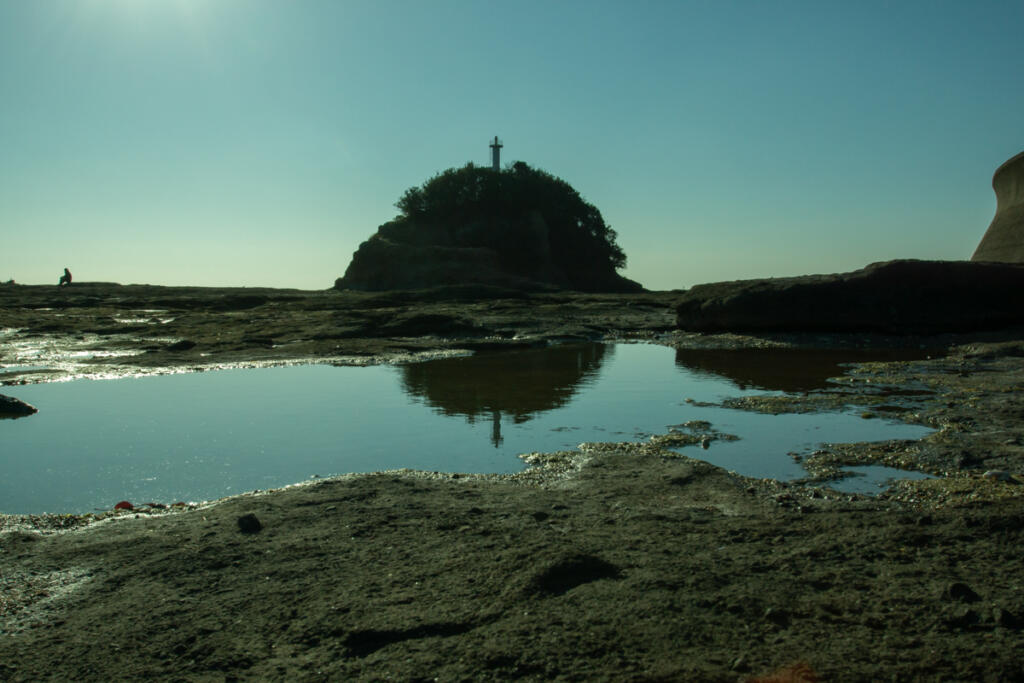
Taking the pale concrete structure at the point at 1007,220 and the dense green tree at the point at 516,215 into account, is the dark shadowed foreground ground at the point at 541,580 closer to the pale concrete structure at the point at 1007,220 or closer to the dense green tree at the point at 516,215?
the pale concrete structure at the point at 1007,220

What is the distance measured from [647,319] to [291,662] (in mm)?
12465

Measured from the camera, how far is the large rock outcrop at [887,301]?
961 centimetres

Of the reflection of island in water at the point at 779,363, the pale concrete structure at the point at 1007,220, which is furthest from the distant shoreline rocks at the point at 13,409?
the pale concrete structure at the point at 1007,220

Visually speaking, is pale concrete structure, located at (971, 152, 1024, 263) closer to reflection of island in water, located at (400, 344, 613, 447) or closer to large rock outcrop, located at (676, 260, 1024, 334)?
large rock outcrop, located at (676, 260, 1024, 334)

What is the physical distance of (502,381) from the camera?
23.1 feet

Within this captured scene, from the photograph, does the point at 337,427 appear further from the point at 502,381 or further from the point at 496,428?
the point at 502,381

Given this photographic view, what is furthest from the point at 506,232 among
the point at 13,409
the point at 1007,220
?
the point at 13,409

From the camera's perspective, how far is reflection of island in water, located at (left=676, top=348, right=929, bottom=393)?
6.68 m

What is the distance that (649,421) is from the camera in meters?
Answer: 5.02

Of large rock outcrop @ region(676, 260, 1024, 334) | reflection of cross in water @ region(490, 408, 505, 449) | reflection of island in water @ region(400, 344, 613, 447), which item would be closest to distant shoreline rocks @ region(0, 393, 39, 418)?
reflection of island in water @ region(400, 344, 613, 447)

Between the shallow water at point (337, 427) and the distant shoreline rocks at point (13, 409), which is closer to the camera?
the shallow water at point (337, 427)

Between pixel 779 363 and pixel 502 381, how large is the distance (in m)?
3.18

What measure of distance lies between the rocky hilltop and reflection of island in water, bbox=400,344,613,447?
19.7m

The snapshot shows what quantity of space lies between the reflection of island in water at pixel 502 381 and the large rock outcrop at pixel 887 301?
2.54m
